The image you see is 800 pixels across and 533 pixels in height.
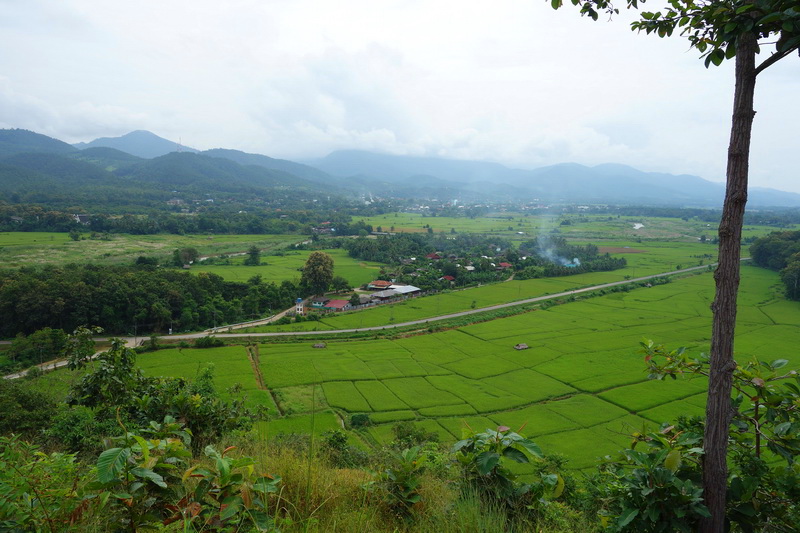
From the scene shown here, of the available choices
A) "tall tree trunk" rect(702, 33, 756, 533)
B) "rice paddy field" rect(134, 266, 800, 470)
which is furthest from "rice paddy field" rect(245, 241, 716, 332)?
"tall tree trunk" rect(702, 33, 756, 533)

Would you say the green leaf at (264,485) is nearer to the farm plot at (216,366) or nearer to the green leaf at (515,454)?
the green leaf at (515,454)

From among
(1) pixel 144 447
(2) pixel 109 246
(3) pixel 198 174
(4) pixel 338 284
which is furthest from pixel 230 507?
(3) pixel 198 174

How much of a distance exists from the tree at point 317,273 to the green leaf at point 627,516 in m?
37.6

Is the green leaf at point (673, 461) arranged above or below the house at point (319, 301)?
above

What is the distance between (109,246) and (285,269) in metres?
24.0

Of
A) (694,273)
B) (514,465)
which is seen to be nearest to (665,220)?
(694,273)

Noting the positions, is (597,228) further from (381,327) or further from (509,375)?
(509,375)

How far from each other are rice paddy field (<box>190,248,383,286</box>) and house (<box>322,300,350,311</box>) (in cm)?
593

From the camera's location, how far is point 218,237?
70.5 m

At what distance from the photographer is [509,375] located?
2323 centimetres

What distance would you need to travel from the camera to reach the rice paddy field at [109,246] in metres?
43.2

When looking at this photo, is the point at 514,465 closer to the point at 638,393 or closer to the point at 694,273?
the point at 638,393

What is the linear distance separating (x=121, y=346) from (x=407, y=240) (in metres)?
62.0

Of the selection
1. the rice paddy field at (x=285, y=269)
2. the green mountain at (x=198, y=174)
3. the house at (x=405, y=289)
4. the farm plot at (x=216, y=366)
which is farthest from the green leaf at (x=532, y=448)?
the green mountain at (x=198, y=174)
